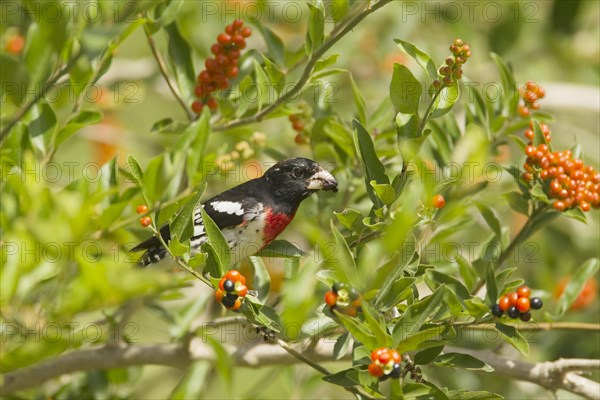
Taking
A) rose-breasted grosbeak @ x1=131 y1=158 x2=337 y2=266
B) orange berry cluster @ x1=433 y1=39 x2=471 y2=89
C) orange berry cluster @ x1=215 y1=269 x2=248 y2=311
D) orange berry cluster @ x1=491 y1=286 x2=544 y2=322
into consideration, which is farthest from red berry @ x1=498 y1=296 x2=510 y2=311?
rose-breasted grosbeak @ x1=131 y1=158 x2=337 y2=266

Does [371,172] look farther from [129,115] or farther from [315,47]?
[129,115]

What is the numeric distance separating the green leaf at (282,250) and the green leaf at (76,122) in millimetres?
789

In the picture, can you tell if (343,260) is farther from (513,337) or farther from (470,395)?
(513,337)

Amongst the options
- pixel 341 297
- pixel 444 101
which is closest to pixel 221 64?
pixel 444 101

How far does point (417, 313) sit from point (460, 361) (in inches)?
12.6

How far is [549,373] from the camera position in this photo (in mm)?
3234

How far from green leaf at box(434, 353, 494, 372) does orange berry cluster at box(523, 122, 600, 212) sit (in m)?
0.75

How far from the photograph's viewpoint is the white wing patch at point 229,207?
389 centimetres

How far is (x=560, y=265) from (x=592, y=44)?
1.69 meters

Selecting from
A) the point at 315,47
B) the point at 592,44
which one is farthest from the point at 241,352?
the point at 592,44

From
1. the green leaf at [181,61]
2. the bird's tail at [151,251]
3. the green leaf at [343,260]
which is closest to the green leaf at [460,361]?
the green leaf at [343,260]

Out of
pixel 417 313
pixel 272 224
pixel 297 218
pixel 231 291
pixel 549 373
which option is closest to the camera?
pixel 417 313

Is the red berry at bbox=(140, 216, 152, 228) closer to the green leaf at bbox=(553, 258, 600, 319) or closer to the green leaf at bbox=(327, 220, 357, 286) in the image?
the green leaf at bbox=(327, 220, 357, 286)

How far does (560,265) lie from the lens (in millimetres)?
4961
